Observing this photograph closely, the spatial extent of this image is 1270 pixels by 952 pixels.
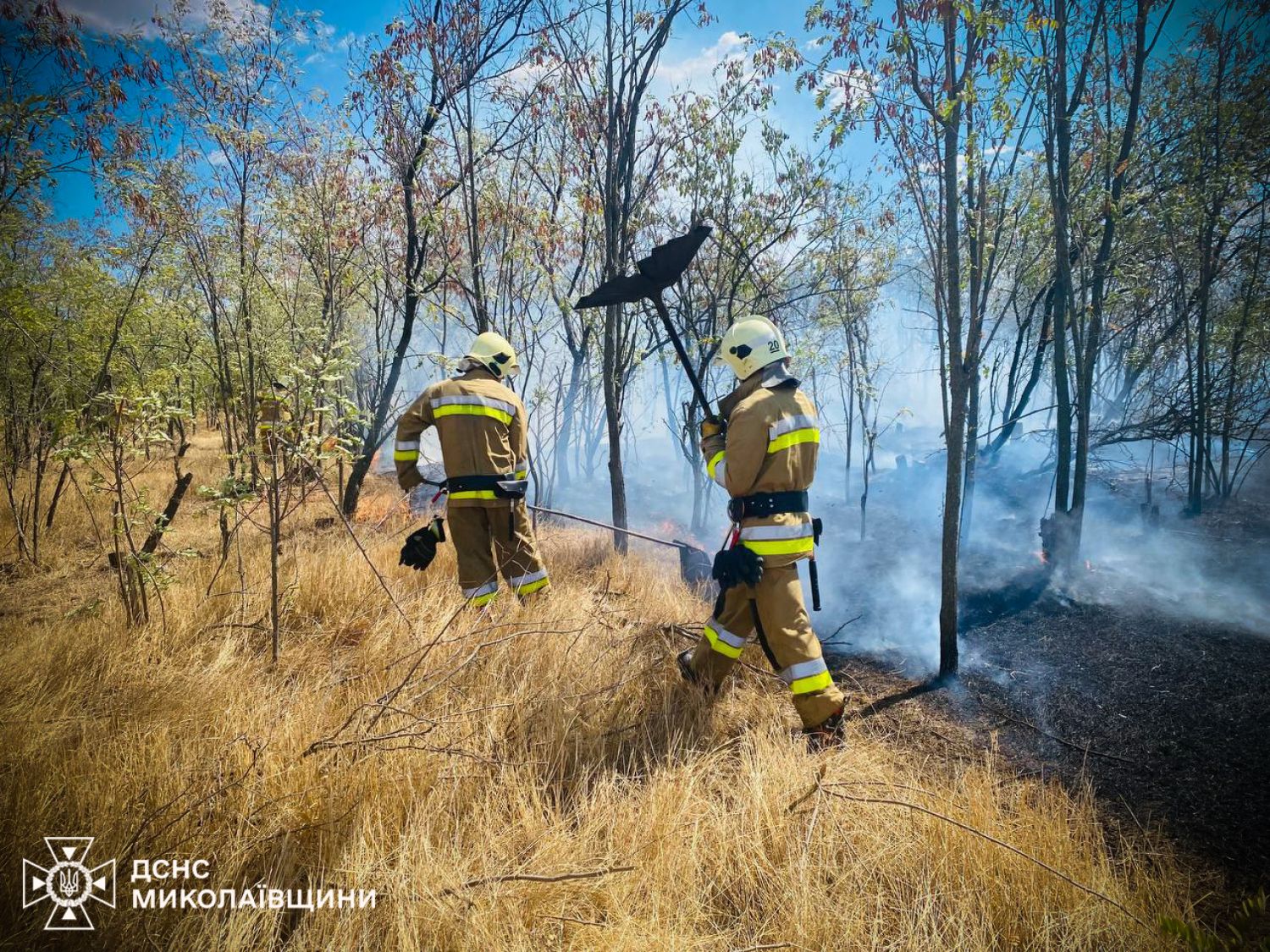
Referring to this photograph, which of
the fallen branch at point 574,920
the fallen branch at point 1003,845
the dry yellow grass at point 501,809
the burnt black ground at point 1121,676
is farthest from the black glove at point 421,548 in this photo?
the burnt black ground at point 1121,676

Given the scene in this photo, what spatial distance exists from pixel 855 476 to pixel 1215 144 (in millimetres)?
15866

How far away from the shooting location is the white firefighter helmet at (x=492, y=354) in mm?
4113

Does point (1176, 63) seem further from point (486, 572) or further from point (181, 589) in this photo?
point (181, 589)

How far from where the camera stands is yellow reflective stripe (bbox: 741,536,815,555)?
2.78 metres

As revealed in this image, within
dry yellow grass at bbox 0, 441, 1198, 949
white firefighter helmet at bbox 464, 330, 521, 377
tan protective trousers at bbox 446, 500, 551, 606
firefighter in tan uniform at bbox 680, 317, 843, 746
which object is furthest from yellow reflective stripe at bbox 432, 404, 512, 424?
firefighter in tan uniform at bbox 680, 317, 843, 746

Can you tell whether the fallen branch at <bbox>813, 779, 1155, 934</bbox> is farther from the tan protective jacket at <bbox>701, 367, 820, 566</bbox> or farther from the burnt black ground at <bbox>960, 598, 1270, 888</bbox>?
the tan protective jacket at <bbox>701, 367, 820, 566</bbox>

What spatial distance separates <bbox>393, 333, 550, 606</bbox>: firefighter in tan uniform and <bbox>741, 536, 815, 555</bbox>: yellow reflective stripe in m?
1.94

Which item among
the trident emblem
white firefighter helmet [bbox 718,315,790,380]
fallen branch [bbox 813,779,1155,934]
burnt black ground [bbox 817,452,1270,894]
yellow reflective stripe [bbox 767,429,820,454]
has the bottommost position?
burnt black ground [bbox 817,452,1270,894]

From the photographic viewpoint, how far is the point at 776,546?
278 centimetres

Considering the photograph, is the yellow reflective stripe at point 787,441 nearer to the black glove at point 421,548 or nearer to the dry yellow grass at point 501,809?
the dry yellow grass at point 501,809

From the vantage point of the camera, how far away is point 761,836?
71.9 inches

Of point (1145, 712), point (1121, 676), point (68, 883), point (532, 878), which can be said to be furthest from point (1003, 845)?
point (1121, 676)

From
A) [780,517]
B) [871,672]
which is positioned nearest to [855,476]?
[871,672]

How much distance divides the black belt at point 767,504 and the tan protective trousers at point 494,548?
73.8 inches
